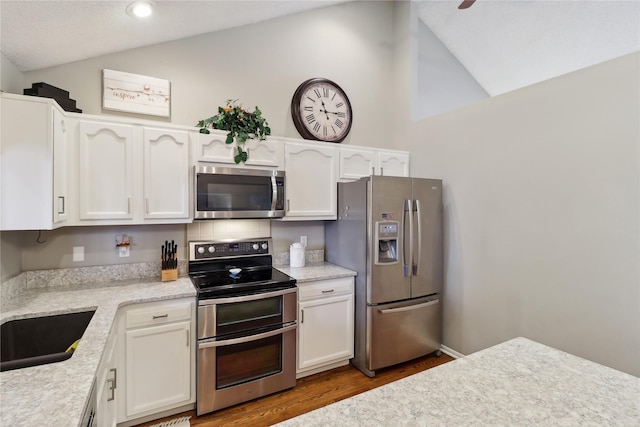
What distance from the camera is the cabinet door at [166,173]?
228 cm

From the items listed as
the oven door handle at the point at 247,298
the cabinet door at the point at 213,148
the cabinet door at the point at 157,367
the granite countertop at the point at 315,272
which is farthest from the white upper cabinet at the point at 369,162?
the cabinet door at the point at 157,367

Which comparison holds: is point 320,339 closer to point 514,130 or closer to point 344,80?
point 514,130

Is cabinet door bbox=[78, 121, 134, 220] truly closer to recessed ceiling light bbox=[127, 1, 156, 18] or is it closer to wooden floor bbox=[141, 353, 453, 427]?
recessed ceiling light bbox=[127, 1, 156, 18]

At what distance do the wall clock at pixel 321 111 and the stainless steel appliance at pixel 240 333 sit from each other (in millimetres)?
1541

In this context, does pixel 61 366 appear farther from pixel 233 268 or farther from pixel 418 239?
pixel 418 239

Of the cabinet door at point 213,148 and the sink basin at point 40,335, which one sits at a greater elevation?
the cabinet door at point 213,148

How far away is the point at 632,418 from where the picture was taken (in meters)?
0.86

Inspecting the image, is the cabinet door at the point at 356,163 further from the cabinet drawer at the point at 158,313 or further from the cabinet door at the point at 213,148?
the cabinet drawer at the point at 158,313

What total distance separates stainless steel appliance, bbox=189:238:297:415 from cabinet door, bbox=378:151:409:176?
5.26 feet

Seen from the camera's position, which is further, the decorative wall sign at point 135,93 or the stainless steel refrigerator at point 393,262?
the stainless steel refrigerator at point 393,262

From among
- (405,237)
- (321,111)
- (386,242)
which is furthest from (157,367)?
(321,111)

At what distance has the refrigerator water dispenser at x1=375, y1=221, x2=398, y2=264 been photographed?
8.93ft

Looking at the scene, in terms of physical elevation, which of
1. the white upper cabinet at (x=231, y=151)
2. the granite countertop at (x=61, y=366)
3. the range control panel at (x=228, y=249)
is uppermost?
the white upper cabinet at (x=231, y=151)

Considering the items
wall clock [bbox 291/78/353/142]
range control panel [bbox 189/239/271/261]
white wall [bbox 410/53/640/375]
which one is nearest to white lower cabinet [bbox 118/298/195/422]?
range control panel [bbox 189/239/271/261]
